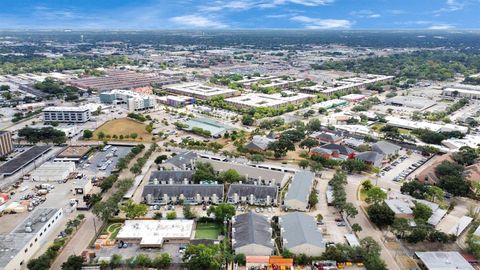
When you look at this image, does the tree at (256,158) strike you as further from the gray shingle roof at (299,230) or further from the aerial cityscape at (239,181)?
the gray shingle roof at (299,230)

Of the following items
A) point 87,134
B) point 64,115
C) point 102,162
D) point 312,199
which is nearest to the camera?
point 312,199

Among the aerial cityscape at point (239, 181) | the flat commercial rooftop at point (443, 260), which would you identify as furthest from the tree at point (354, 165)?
the flat commercial rooftop at point (443, 260)

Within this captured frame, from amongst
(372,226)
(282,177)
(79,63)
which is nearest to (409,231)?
(372,226)

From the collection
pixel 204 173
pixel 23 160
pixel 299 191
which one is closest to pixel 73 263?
pixel 204 173

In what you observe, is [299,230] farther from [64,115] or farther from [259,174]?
[64,115]

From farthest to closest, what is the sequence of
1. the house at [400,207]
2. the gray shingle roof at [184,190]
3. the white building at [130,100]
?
the white building at [130,100]
the gray shingle roof at [184,190]
the house at [400,207]

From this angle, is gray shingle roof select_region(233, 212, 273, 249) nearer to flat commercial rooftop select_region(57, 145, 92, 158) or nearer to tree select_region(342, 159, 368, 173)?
tree select_region(342, 159, 368, 173)
